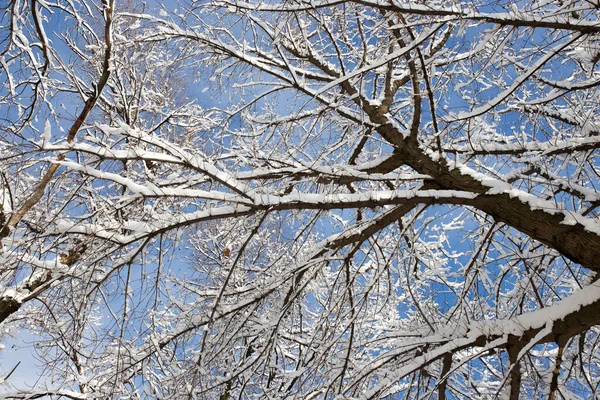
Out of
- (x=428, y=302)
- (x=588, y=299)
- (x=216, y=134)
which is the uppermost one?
(x=216, y=134)

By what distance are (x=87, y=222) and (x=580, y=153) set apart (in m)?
3.23

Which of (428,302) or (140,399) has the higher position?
(428,302)

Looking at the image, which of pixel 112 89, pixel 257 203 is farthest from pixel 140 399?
pixel 112 89

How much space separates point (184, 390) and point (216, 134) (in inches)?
105

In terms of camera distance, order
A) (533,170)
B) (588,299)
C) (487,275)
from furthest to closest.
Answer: (487,275) < (533,170) < (588,299)

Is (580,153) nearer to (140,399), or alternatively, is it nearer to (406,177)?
(406,177)

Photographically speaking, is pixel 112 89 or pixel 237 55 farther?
pixel 112 89

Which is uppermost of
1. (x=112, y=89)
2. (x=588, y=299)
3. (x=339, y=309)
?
(x=112, y=89)

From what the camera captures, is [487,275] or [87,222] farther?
[487,275]

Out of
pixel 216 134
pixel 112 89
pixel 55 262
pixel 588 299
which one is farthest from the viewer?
pixel 112 89

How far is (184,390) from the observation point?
3031 mm

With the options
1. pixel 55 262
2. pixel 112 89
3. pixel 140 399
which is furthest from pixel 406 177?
pixel 112 89

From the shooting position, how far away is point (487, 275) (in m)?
3.91

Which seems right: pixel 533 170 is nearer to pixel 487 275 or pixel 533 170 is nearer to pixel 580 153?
pixel 580 153
